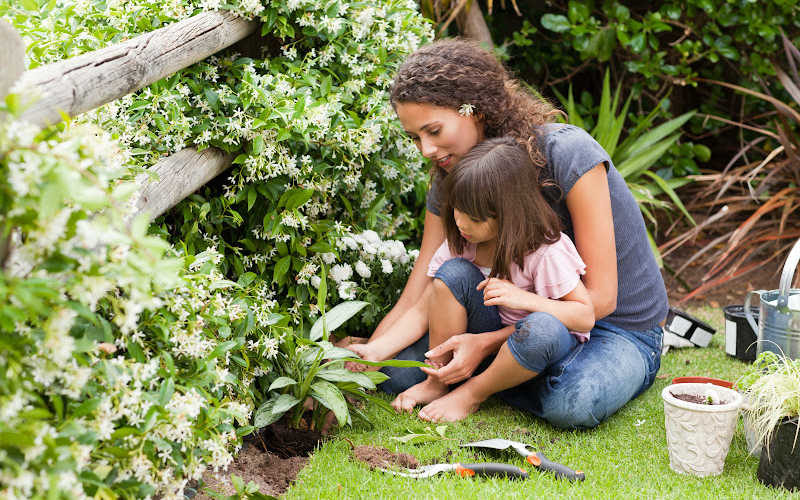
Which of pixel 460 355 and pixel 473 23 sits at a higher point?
pixel 473 23

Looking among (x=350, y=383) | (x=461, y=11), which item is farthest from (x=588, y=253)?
(x=461, y=11)

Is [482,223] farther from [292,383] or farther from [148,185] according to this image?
[148,185]

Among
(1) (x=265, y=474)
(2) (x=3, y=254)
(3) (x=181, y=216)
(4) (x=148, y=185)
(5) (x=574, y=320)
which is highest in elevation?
(2) (x=3, y=254)

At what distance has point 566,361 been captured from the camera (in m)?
2.29

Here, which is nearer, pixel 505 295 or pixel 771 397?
pixel 771 397

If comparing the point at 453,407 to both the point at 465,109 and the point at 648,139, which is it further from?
the point at 648,139

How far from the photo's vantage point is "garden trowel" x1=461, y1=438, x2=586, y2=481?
1912 mm

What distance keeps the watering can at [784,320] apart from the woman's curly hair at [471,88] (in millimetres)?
807

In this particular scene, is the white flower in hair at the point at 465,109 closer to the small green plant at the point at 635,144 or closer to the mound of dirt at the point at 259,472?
the mound of dirt at the point at 259,472

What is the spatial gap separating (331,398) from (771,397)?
1.16m

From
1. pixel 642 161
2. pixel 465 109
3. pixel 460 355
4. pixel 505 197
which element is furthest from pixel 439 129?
pixel 642 161

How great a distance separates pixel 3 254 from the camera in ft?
3.78

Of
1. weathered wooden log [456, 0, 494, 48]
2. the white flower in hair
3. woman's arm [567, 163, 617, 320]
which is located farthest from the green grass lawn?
weathered wooden log [456, 0, 494, 48]

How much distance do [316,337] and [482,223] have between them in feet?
2.06
